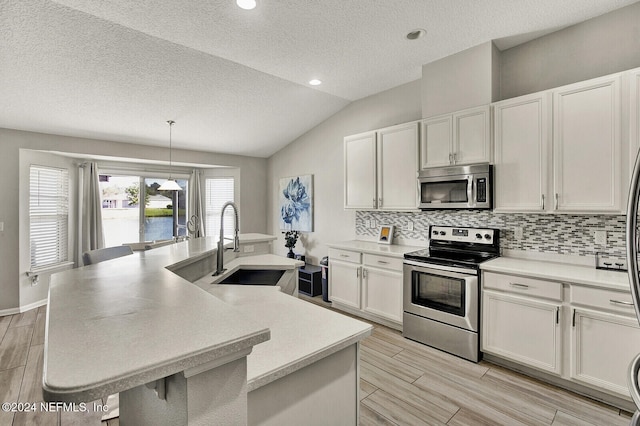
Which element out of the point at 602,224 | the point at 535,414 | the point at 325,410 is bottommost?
the point at 535,414

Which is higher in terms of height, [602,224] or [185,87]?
[185,87]

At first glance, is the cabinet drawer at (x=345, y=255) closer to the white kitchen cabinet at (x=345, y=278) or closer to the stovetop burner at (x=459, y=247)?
the white kitchen cabinet at (x=345, y=278)

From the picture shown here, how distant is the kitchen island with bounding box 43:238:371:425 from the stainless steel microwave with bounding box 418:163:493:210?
7.16ft

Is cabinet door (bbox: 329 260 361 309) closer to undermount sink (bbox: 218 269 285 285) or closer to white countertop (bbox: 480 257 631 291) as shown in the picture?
undermount sink (bbox: 218 269 285 285)

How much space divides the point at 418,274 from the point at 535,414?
53.9 inches

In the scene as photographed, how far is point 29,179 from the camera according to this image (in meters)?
4.21

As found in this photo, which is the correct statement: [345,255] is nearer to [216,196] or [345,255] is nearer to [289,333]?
[289,333]

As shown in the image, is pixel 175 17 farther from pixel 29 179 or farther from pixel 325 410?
pixel 29 179

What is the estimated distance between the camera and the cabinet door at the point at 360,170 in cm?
392

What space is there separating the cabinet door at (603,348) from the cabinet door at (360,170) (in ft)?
7.54

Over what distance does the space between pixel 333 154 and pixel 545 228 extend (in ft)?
10.2

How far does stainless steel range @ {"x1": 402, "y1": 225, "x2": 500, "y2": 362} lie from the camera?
9.01ft

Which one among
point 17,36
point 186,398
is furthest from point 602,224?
point 17,36

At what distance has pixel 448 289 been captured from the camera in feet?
9.55
